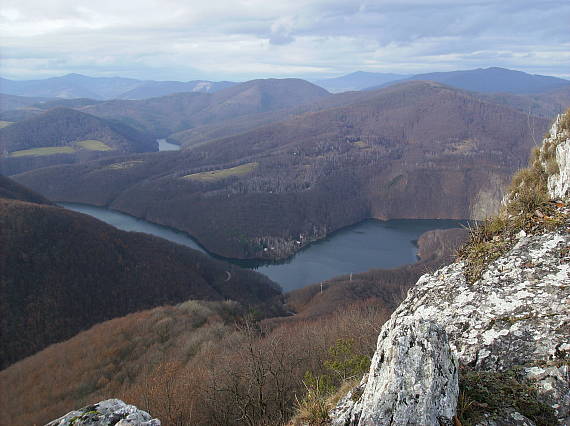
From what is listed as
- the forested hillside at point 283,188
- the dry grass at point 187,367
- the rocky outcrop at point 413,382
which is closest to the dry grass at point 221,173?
the forested hillside at point 283,188

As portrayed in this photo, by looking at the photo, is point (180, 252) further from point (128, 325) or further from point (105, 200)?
point (105, 200)

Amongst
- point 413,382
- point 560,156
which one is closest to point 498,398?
point 413,382

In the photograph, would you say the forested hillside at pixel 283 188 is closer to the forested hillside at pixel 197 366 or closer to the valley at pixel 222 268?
the valley at pixel 222 268

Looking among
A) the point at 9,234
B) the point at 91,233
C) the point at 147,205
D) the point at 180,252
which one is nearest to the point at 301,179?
the point at 147,205

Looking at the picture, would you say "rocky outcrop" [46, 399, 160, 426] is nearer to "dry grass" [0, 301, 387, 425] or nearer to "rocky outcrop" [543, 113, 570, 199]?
"dry grass" [0, 301, 387, 425]

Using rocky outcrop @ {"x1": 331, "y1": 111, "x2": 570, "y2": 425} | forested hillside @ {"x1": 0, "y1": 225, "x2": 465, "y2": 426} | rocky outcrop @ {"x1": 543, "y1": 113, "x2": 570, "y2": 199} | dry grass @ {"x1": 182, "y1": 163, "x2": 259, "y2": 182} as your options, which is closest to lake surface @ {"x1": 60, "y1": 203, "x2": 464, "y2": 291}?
dry grass @ {"x1": 182, "y1": 163, "x2": 259, "y2": 182}
